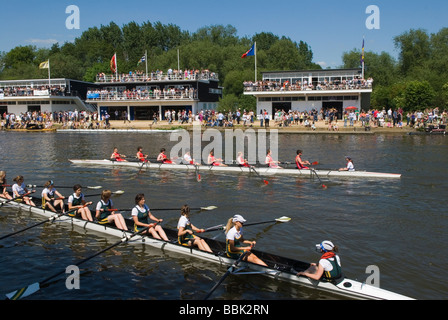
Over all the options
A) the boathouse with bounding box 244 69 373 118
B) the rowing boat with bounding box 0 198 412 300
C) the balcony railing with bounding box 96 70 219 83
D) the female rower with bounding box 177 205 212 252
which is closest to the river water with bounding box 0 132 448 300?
the rowing boat with bounding box 0 198 412 300

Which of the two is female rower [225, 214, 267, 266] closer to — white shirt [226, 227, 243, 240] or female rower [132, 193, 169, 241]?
white shirt [226, 227, 243, 240]

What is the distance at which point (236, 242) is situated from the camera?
1167 centimetres

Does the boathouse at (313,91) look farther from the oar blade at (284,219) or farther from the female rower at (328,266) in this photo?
the female rower at (328,266)

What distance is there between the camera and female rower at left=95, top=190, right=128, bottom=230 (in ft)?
46.6

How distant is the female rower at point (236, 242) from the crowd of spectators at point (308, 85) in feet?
133

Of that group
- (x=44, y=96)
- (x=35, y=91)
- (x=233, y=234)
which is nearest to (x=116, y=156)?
(x=233, y=234)

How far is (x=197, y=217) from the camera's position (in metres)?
16.8

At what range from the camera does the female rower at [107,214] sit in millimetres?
14211

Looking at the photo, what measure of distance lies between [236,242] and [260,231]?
143 inches

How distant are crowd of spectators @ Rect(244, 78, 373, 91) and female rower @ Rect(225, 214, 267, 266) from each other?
133 ft

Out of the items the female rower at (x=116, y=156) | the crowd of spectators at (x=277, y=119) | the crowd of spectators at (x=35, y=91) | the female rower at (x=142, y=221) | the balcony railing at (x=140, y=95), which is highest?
the crowd of spectators at (x=35, y=91)

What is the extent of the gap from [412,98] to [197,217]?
125 feet

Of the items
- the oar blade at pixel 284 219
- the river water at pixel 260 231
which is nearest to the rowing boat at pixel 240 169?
the river water at pixel 260 231
